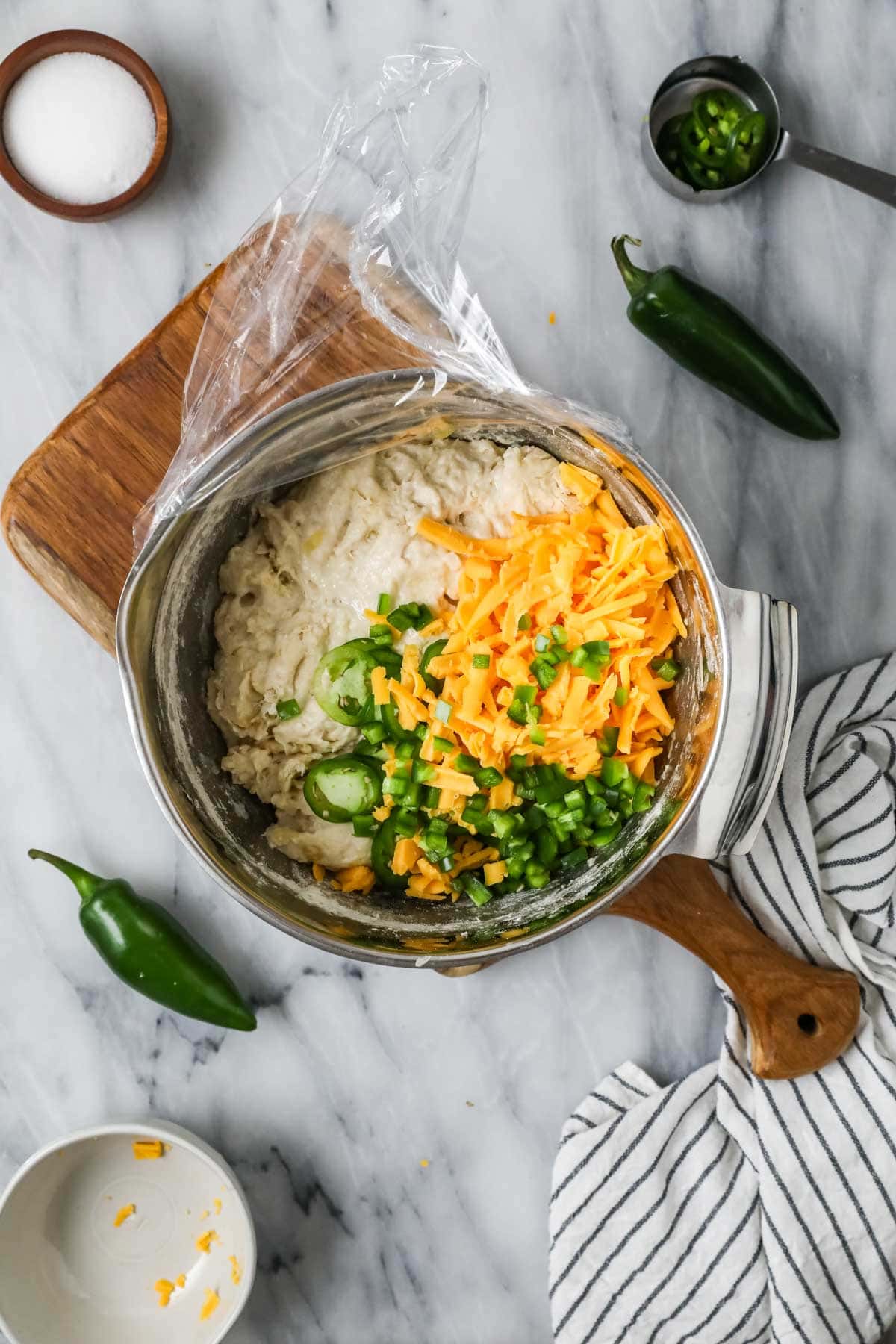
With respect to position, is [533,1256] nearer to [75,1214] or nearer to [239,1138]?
[239,1138]

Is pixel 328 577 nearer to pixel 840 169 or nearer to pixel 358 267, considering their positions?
pixel 358 267

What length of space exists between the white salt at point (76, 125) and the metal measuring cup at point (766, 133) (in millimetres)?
903

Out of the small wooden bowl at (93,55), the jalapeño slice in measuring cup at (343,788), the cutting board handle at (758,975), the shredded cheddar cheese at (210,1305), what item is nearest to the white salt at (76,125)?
the small wooden bowl at (93,55)

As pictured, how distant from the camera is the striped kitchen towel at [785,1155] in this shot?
1.89 metres

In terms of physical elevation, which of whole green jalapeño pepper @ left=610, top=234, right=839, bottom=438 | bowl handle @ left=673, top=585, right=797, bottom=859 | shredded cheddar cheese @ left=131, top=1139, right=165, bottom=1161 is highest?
whole green jalapeño pepper @ left=610, top=234, right=839, bottom=438

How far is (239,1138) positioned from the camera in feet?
6.64

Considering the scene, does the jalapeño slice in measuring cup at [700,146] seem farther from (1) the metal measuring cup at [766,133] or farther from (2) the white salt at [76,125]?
(2) the white salt at [76,125]

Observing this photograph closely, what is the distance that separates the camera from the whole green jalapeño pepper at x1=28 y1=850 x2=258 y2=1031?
6.18ft

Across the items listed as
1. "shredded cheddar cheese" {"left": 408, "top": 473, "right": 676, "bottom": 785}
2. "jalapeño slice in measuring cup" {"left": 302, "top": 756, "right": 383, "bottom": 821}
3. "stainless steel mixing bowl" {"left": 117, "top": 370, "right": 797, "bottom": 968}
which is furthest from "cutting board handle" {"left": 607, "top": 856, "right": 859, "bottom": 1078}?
"jalapeño slice in measuring cup" {"left": 302, "top": 756, "right": 383, "bottom": 821}

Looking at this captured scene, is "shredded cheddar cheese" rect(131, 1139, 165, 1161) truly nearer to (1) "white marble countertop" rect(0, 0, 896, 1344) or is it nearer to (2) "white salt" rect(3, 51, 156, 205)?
(1) "white marble countertop" rect(0, 0, 896, 1344)

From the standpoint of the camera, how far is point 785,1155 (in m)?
1.91

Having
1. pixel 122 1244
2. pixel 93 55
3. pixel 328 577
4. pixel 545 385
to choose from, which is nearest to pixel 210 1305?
pixel 122 1244

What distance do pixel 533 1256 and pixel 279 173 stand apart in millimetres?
2096

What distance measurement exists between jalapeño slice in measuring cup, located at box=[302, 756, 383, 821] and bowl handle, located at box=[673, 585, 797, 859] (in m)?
0.47
